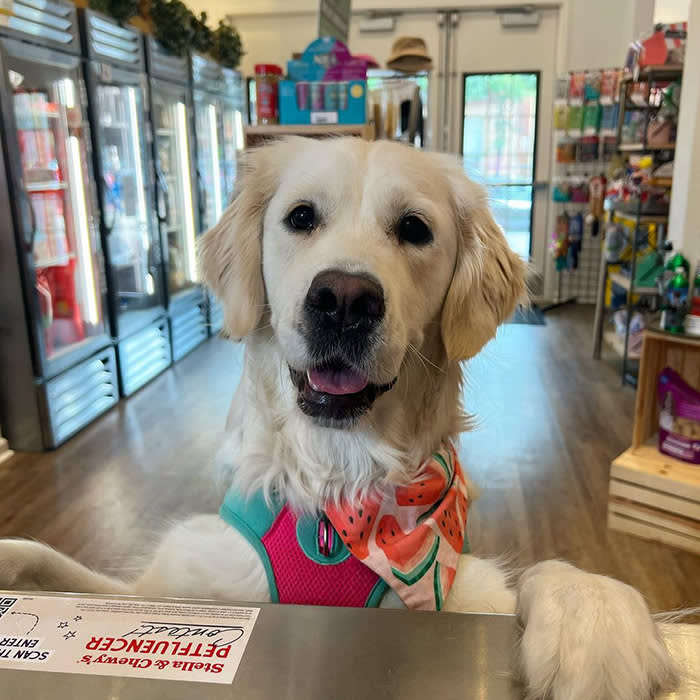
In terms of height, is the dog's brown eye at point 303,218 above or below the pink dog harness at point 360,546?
above

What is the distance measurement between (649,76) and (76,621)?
481cm

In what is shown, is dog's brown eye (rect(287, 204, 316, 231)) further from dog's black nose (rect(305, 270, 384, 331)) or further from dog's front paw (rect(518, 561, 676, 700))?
dog's front paw (rect(518, 561, 676, 700))

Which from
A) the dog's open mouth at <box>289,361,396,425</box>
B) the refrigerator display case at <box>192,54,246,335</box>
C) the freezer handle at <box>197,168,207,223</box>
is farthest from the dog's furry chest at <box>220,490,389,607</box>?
the freezer handle at <box>197,168,207,223</box>

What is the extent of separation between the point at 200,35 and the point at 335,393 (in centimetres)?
530

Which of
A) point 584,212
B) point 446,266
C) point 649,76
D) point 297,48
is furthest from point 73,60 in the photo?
point 584,212

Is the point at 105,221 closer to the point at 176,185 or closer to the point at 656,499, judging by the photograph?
the point at 176,185

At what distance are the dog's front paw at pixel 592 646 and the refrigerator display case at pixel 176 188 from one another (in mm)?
4801

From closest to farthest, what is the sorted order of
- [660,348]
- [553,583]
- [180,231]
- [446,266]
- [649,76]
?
[553,583]
[446,266]
[660,348]
[649,76]
[180,231]

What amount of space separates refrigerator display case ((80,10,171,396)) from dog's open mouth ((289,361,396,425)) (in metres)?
3.39

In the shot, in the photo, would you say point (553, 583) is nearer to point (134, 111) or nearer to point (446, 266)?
point (446, 266)

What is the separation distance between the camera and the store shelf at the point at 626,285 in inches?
177

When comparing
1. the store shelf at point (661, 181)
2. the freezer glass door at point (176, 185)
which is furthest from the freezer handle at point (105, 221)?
the store shelf at point (661, 181)

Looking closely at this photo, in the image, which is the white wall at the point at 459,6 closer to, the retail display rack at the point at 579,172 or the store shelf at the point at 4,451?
the retail display rack at the point at 579,172

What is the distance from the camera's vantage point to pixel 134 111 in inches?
185
